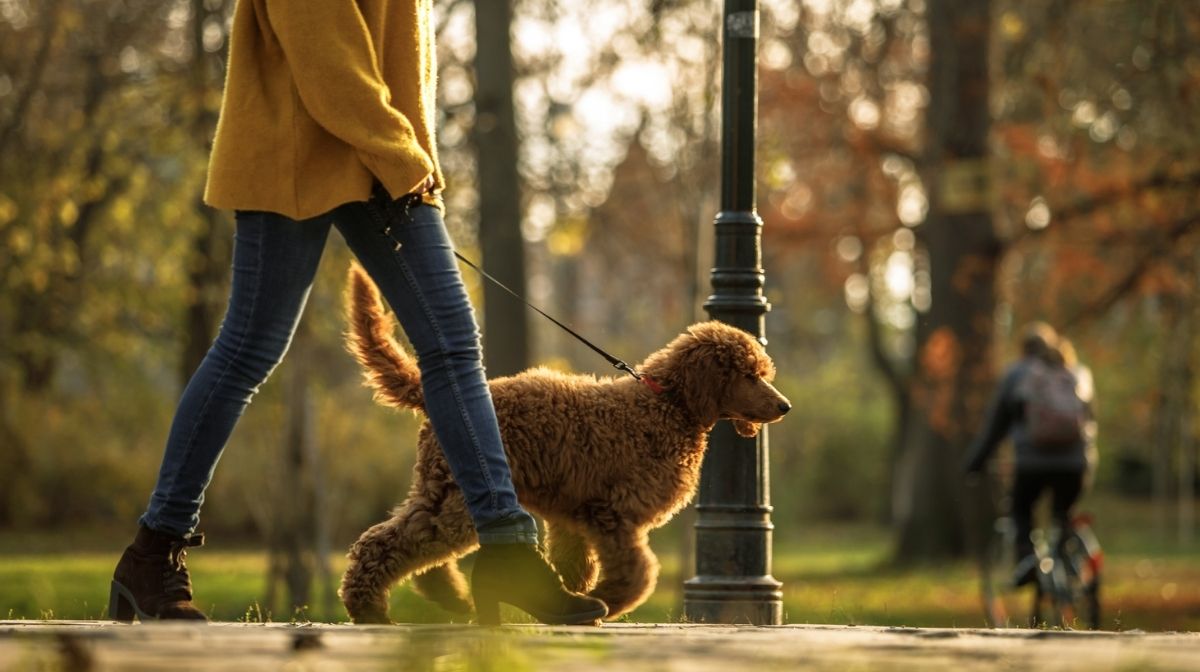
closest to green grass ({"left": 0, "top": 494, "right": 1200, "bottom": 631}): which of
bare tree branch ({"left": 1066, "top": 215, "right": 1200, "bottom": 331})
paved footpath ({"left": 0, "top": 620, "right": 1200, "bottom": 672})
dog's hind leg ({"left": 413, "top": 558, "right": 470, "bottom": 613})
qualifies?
dog's hind leg ({"left": 413, "top": 558, "right": 470, "bottom": 613})

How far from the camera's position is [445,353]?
5395mm

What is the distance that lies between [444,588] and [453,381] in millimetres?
Answer: 961

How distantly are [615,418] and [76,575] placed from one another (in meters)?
11.4

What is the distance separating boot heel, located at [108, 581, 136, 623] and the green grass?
1.19 m

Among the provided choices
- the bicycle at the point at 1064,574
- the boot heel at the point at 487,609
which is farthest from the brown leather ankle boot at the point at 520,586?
the bicycle at the point at 1064,574

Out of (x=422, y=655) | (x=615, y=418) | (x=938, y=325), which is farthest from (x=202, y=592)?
(x=422, y=655)

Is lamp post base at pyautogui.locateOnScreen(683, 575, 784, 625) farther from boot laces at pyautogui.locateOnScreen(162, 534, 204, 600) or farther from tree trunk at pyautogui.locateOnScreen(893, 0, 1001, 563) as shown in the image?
tree trunk at pyautogui.locateOnScreen(893, 0, 1001, 563)

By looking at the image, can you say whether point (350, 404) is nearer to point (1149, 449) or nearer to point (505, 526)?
→ point (1149, 449)

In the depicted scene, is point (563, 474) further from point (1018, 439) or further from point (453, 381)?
point (1018, 439)

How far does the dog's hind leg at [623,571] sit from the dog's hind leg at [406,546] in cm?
43

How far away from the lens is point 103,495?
2488 cm

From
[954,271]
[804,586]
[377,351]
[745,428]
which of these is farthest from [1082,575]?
[954,271]

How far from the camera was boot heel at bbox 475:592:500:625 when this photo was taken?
537 centimetres

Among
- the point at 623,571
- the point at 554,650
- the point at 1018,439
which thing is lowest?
the point at 554,650
